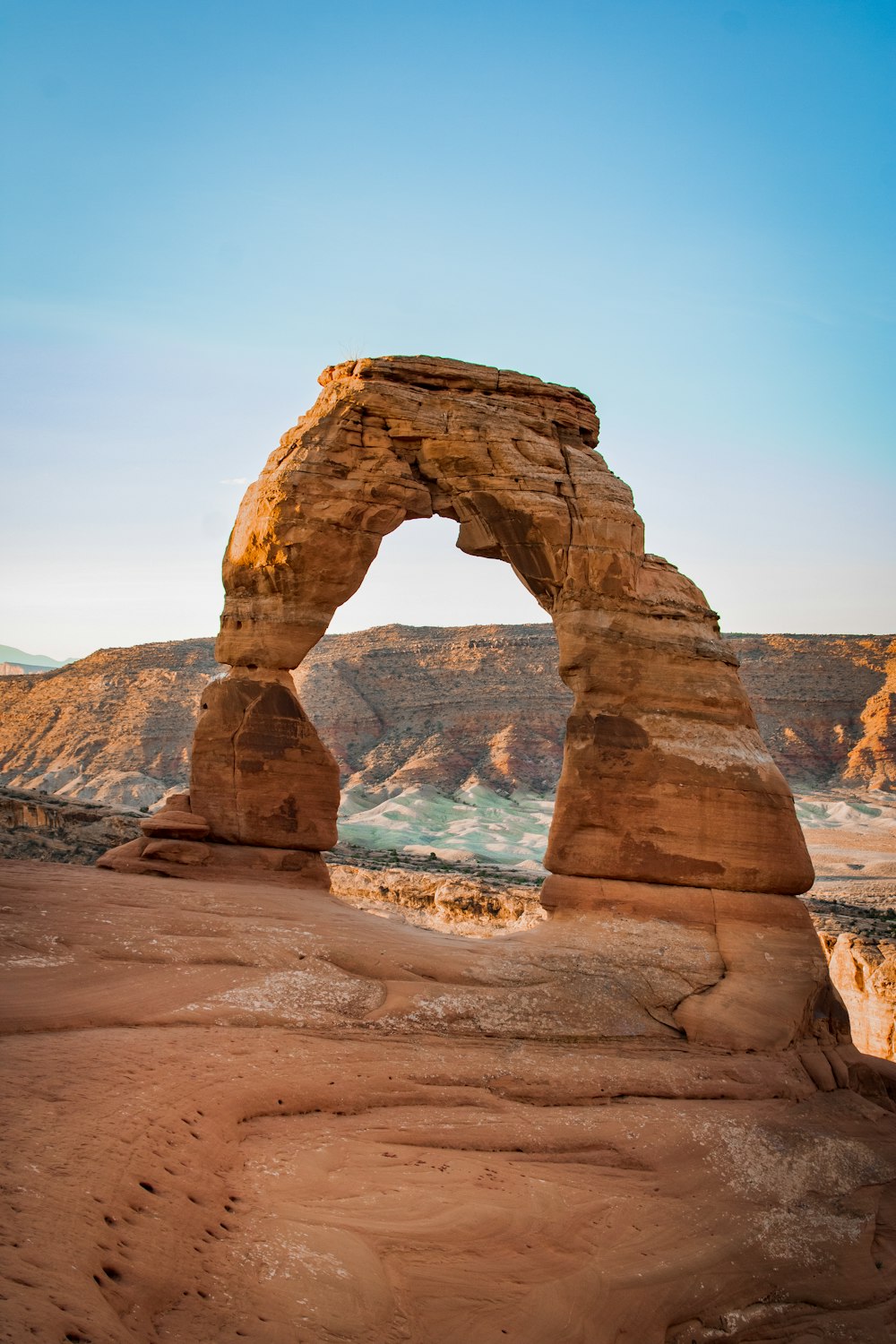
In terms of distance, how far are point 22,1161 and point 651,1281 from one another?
395cm

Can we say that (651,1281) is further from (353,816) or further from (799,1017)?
(353,816)

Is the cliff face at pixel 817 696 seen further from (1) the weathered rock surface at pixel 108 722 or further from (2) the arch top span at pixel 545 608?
(2) the arch top span at pixel 545 608

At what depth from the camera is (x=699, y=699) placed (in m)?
12.6

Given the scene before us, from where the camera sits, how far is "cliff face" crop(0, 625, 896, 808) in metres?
60.2

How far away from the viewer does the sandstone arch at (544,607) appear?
12.1 m

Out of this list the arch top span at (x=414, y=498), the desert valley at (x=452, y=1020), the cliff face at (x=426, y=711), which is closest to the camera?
the desert valley at (x=452, y=1020)

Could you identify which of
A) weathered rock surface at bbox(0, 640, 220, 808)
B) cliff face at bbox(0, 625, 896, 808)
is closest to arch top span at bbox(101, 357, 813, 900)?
weathered rock surface at bbox(0, 640, 220, 808)

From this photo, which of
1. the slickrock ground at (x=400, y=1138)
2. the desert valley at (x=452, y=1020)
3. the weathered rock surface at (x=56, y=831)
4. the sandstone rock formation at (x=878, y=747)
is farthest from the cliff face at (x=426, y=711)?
the slickrock ground at (x=400, y=1138)

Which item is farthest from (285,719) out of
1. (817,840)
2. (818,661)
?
(818,661)

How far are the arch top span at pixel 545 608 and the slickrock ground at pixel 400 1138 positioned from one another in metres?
1.20

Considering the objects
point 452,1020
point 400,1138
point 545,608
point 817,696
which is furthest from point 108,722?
point 400,1138

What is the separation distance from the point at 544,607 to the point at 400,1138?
7.22m

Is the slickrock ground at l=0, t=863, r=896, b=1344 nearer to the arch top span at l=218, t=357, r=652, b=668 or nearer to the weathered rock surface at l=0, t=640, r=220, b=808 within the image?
the arch top span at l=218, t=357, r=652, b=668

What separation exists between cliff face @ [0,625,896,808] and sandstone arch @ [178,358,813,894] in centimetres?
4203
